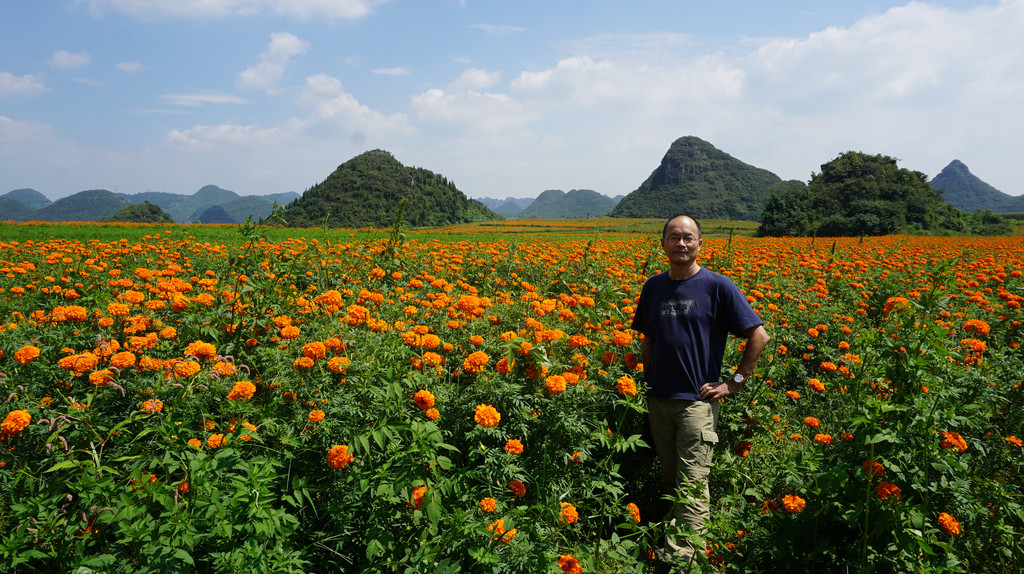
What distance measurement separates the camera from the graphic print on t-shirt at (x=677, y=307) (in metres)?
2.73

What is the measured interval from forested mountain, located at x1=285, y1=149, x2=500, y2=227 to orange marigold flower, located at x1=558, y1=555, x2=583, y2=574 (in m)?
77.6

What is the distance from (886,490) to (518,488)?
161cm

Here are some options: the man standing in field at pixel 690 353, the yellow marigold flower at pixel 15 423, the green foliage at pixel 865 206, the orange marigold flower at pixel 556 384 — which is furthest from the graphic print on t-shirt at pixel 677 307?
the green foliage at pixel 865 206

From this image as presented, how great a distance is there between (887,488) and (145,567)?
2.99 m

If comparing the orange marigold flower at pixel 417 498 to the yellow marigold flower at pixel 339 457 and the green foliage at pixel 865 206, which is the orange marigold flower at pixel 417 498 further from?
the green foliage at pixel 865 206

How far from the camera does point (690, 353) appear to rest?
106 inches

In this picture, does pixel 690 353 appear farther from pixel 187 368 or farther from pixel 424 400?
pixel 187 368

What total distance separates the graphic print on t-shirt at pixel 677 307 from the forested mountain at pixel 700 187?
369 ft

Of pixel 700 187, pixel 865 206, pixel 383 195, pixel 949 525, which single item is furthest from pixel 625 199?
pixel 949 525

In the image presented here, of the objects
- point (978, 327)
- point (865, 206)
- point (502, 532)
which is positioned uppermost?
point (865, 206)

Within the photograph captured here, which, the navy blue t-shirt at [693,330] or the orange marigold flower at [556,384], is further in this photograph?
the navy blue t-shirt at [693,330]

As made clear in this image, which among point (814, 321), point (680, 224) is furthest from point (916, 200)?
point (680, 224)

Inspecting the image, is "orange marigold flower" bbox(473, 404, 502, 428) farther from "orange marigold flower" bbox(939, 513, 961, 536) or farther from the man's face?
"orange marigold flower" bbox(939, 513, 961, 536)

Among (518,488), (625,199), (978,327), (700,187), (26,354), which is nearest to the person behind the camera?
(518,488)
